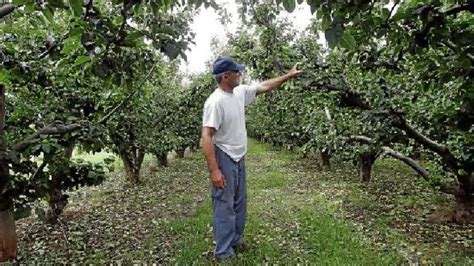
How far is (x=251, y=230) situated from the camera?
19.8 feet

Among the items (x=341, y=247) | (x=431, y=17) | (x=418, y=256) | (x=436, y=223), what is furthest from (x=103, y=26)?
(x=436, y=223)

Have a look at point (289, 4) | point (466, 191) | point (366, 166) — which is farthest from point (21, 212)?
point (366, 166)

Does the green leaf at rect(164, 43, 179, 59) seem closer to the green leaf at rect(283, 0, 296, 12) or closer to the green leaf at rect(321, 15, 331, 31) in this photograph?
the green leaf at rect(283, 0, 296, 12)

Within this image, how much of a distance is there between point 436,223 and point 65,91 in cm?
567

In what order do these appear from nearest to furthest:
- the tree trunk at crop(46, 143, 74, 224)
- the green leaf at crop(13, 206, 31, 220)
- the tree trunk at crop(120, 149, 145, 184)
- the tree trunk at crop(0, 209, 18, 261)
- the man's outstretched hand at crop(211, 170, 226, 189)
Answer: the green leaf at crop(13, 206, 31, 220) < the man's outstretched hand at crop(211, 170, 226, 189) < the tree trunk at crop(0, 209, 18, 261) < the tree trunk at crop(46, 143, 74, 224) < the tree trunk at crop(120, 149, 145, 184)

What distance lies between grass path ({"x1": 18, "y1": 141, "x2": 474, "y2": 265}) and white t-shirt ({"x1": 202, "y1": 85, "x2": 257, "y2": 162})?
3.81ft

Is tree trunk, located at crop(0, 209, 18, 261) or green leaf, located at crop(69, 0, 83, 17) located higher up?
green leaf, located at crop(69, 0, 83, 17)

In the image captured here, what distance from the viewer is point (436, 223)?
655cm

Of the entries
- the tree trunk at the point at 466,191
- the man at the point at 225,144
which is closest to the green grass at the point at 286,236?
the man at the point at 225,144

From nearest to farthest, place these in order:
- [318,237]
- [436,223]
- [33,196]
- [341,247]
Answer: [33,196], [341,247], [318,237], [436,223]

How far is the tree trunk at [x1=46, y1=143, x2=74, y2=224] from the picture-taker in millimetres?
5146

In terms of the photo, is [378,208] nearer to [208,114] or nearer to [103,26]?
[208,114]

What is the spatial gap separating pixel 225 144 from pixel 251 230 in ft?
6.09

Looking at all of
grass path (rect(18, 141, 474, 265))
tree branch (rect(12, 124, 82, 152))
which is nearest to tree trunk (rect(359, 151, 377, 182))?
grass path (rect(18, 141, 474, 265))
